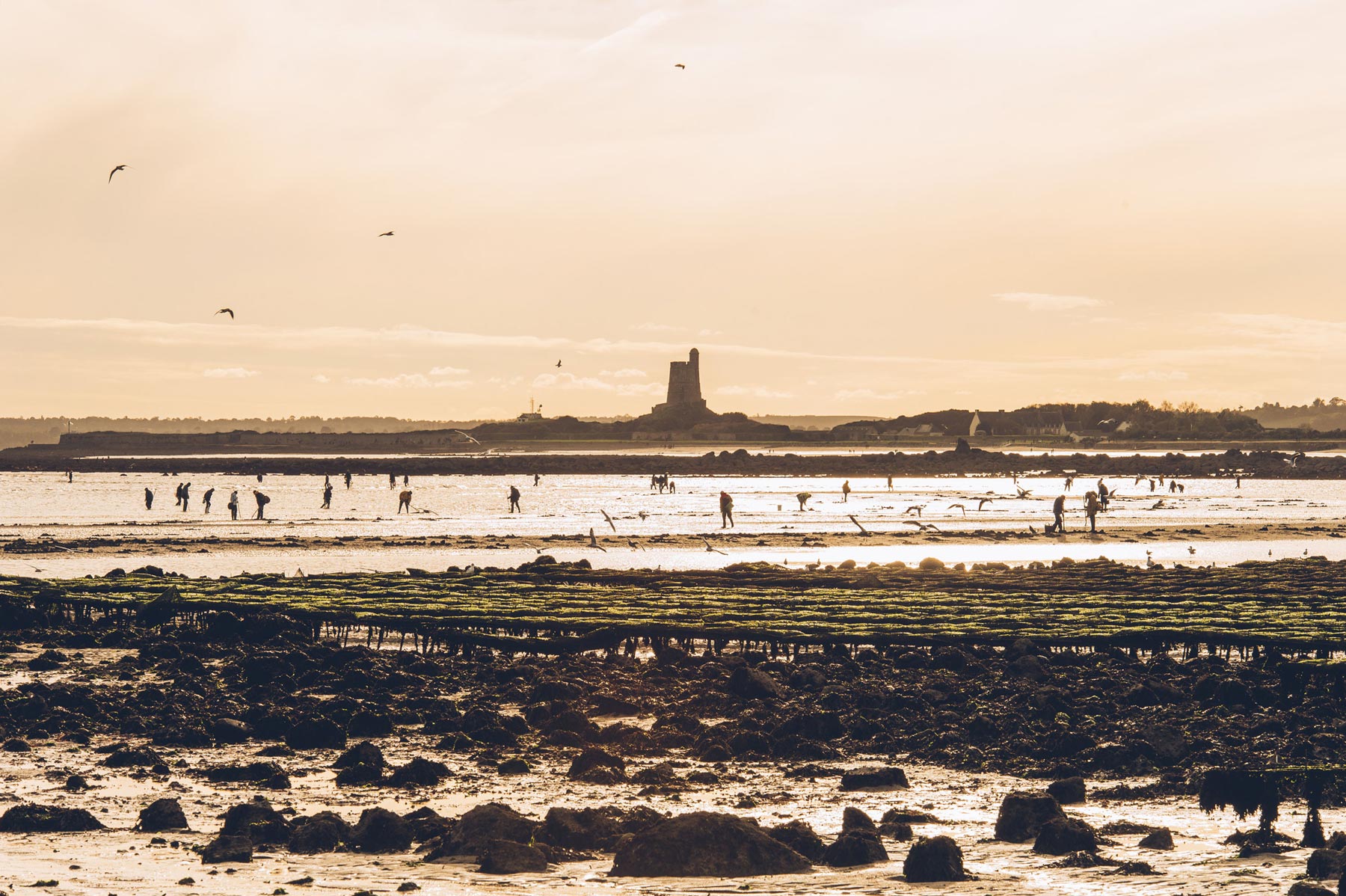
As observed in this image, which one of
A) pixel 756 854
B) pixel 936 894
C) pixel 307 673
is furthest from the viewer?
pixel 307 673

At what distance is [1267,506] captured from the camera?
75.7 metres

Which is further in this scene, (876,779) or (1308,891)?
(876,779)

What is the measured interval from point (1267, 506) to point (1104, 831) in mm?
69203

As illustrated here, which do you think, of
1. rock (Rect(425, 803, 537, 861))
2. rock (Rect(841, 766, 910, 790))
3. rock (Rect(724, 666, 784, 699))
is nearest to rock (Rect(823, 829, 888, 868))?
rock (Rect(425, 803, 537, 861))

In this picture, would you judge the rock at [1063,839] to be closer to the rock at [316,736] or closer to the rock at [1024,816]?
the rock at [1024,816]

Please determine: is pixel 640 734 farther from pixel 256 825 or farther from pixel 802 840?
Answer: pixel 256 825

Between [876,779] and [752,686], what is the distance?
5.34 metres

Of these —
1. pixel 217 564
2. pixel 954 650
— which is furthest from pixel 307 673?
pixel 217 564

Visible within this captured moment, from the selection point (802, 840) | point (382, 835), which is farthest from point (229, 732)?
point (802, 840)

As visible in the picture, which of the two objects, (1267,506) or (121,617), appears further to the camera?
(1267,506)

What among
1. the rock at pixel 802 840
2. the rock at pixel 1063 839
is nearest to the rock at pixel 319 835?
the rock at pixel 802 840

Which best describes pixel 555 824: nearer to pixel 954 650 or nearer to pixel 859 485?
pixel 954 650

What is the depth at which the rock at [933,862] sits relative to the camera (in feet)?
35.9

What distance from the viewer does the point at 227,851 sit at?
38.3 ft
